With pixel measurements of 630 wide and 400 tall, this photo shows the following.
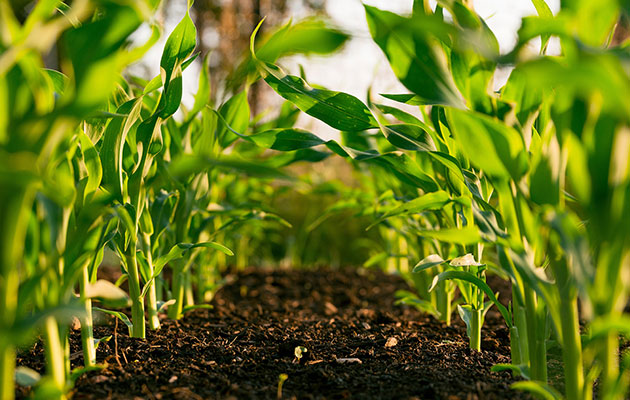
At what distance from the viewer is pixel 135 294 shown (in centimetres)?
142

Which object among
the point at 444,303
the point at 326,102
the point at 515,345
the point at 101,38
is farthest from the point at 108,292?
the point at 444,303

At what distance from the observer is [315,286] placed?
10.2 feet

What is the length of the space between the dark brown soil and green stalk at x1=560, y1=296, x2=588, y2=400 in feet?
0.48

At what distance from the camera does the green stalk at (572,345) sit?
0.91 metres

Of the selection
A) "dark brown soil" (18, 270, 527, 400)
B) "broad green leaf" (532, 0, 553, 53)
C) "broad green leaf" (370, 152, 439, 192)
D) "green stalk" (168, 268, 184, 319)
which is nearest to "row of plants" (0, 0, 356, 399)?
"dark brown soil" (18, 270, 527, 400)

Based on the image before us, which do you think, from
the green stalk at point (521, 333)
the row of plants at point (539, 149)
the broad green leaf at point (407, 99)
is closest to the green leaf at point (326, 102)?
the row of plants at point (539, 149)

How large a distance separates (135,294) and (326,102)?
77 centimetres

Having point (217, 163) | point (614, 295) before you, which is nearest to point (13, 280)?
point (217, 163)

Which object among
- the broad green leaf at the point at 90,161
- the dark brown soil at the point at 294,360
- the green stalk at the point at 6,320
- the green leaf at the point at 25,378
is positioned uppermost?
the broad green leaf at the point at 90,161

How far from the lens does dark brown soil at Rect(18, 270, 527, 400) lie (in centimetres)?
107

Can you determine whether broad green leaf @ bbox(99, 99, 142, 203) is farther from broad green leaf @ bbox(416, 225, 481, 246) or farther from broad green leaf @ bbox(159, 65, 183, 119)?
broad green leaf @ bbox(416, 225, 481, 246)

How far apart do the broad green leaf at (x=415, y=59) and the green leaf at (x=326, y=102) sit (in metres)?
0.21

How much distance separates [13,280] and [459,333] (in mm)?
1374

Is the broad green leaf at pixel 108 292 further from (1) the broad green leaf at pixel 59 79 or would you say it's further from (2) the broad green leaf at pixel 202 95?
(2) the broad green leaf at pixel 202 95
